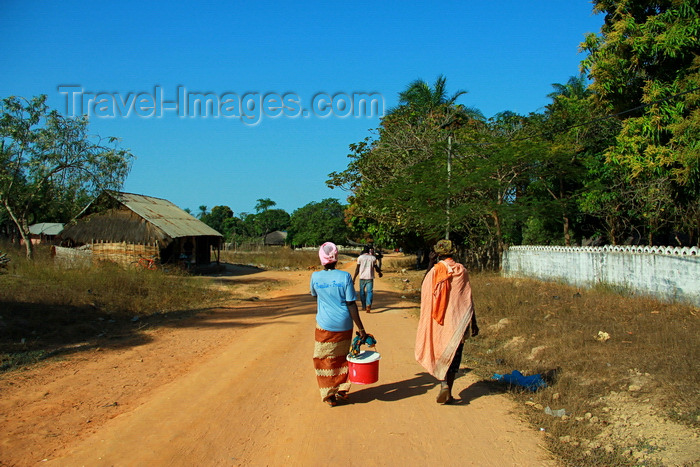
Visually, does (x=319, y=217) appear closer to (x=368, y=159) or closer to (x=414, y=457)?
(x=368, y=159)

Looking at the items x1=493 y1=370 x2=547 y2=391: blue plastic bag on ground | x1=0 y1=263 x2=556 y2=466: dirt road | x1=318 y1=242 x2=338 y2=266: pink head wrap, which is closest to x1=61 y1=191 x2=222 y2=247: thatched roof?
x1=0 y1=263 x2=556 y2=466: dirt road

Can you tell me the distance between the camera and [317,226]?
67.8 metres

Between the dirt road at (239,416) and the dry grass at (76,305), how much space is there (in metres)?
1.30

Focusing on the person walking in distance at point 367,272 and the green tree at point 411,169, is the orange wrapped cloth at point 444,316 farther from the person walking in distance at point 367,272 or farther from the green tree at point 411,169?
the green tree at point 411,169

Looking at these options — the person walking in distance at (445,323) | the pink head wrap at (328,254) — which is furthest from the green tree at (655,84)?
the pink head wrap at (328,254)

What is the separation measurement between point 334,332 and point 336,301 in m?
0.32

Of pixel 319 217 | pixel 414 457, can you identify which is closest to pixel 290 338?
pixel 414 457

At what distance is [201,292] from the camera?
16.7m

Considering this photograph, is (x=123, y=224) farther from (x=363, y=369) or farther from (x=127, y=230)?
(x=363, y=369)

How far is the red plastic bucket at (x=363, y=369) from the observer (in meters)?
5.45

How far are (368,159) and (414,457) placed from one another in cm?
2541

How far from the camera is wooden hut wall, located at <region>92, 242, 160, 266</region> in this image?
86.6ft

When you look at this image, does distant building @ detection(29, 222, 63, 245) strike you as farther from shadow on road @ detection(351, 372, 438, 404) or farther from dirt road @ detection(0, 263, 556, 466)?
shadow on road @ detection(351, 372, 438, 404)

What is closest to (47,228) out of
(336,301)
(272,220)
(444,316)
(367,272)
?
(272,220)
